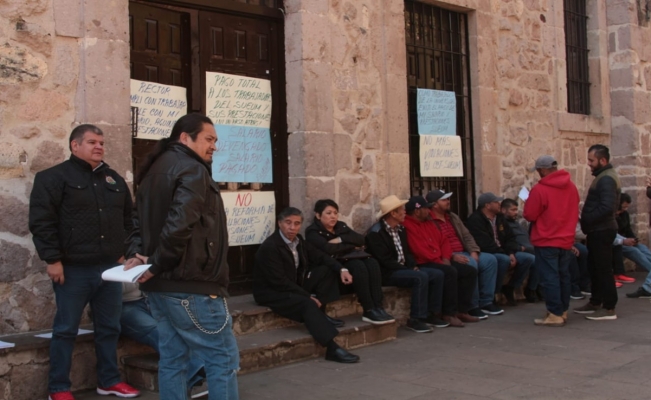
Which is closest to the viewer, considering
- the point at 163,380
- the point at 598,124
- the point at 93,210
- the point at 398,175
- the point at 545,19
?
the point at 163,380

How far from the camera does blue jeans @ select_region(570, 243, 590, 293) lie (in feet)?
31.4

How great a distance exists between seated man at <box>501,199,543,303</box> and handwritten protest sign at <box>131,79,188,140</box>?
433cm

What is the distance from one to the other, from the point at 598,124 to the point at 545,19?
1.87 m

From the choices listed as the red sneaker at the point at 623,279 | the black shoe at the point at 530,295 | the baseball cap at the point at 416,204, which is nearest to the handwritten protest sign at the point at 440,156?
the baseball cap at the point at 416,204

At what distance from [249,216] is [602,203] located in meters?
3.52

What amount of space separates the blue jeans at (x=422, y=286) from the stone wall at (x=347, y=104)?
0.76 metres

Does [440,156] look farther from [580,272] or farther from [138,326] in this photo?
[138,326]

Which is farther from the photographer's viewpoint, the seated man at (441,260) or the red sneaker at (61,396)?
the seated man at (441,260)

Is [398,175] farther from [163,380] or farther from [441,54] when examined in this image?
[163,380]

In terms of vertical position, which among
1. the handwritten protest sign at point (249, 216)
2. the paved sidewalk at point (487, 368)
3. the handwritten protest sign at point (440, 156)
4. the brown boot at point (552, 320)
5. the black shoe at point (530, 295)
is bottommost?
the paved sidewalk at point (487, 368)

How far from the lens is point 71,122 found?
19.2ft

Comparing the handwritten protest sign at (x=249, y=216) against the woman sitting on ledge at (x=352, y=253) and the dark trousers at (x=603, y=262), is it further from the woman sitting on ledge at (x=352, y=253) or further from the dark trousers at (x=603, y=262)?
the dark trousers at (x=603, y=262)

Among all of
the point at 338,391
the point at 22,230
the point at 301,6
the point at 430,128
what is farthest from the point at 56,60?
the point at 430,128

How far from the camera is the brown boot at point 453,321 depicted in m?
7.72
